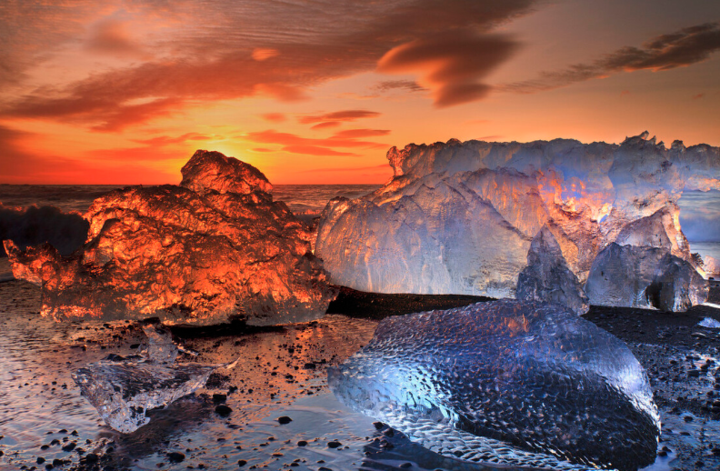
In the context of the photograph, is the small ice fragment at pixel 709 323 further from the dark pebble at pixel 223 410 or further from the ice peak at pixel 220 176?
the ice peak at pixel 220 176

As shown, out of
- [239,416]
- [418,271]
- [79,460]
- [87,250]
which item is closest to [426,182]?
[418,271]

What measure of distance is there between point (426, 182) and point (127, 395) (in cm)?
402

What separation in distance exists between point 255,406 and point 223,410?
149mm

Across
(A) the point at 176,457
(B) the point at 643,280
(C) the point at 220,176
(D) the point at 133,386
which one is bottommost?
(A) the point at 176,457

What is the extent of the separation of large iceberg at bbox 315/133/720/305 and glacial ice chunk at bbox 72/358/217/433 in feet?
8.06

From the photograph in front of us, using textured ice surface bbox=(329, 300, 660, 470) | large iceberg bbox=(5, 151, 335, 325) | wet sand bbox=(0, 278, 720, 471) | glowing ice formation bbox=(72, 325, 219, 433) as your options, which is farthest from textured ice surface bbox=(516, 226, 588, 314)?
glowing ice formation bbox=(72, 325, 219, 433)

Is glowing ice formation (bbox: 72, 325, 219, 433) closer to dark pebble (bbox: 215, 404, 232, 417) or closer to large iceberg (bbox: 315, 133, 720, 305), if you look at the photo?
dark pebble (bbox: 215, 404, 232, 417)

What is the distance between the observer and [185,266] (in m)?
4.25

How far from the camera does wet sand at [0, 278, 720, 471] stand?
2.05 meters

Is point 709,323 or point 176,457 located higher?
point 709,323

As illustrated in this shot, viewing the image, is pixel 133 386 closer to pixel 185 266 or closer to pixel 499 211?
pixel 185 266

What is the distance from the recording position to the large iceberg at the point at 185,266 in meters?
4.18

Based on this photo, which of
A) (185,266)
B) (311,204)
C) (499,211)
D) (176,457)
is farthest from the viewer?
(311,204)

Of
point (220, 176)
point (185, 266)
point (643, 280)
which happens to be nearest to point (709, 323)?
point (643, 280)
